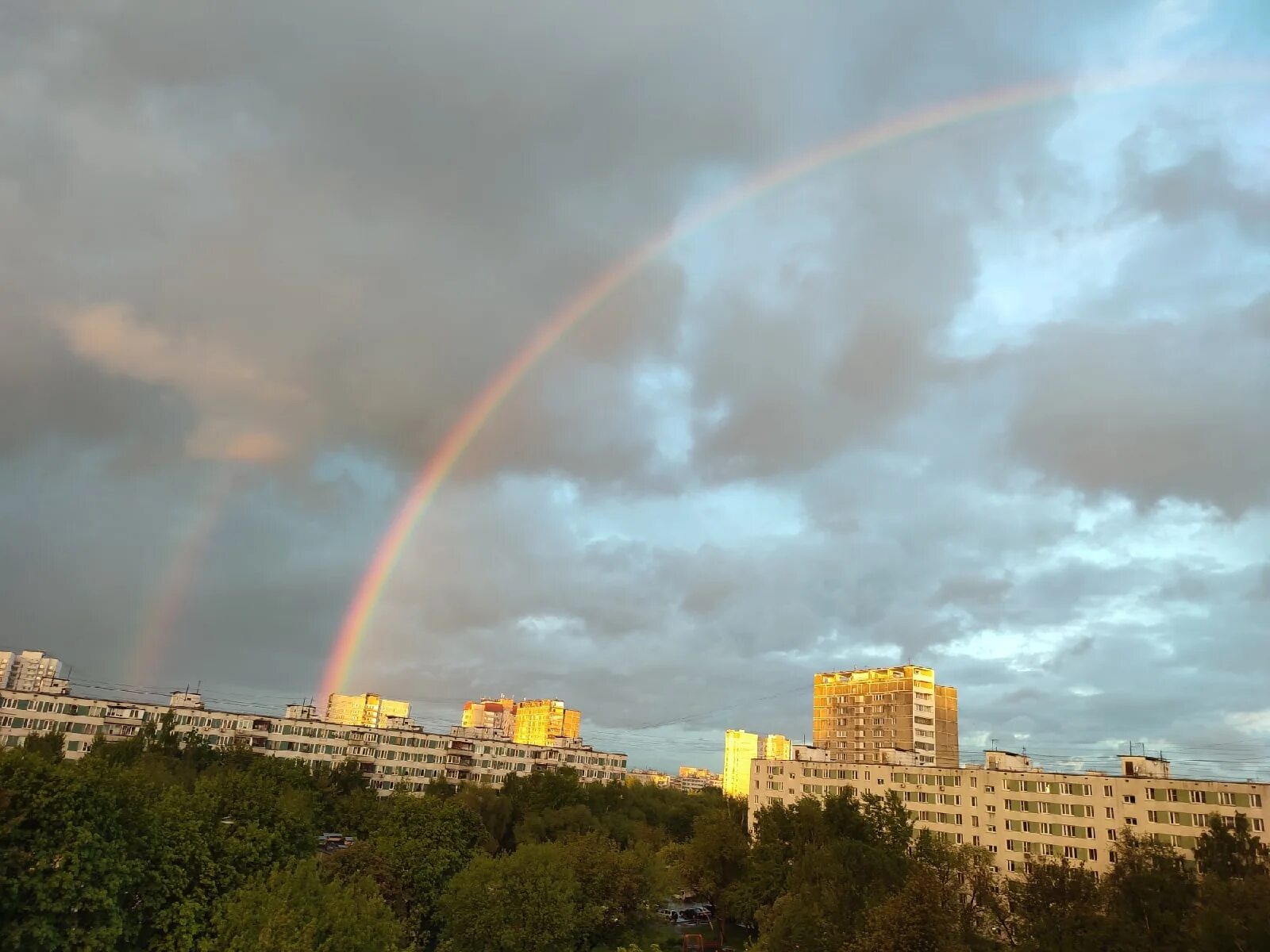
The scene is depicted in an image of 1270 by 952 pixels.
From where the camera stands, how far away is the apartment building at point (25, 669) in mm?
131000

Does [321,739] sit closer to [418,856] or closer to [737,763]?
[418,856]

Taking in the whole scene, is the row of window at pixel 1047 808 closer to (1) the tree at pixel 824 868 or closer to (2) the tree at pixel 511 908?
(1) the tree at pixel 824 868

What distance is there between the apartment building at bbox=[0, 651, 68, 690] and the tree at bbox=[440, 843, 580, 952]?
118761 mm

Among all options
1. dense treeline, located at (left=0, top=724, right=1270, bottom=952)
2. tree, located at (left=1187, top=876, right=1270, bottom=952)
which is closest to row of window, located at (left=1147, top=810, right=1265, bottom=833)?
dense treeline, located at (left=0, top=724, right=1270, bottom=952)

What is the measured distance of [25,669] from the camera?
14250 cm

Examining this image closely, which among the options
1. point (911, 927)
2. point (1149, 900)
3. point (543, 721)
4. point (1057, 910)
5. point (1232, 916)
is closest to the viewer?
point (1232, 916)

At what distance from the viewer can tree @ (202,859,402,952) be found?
23.2 metres

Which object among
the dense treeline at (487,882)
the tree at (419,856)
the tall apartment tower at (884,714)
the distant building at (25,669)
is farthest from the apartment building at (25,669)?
the tall apartment tower at (884,714)

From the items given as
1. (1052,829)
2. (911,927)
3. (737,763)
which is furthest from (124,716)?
(737,763)

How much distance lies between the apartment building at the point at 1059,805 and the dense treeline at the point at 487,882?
8833 mm

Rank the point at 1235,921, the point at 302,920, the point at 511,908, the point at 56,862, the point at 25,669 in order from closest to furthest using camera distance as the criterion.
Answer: the point at 302,920, the point at 56,862, the point at 1235,921, the point at 511,908, the point at 25,669

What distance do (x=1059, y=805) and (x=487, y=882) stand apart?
50.0 meters

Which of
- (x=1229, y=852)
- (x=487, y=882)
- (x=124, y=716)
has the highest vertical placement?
(x=124, y=716)

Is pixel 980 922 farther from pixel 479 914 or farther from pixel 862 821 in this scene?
pixel 479 914
